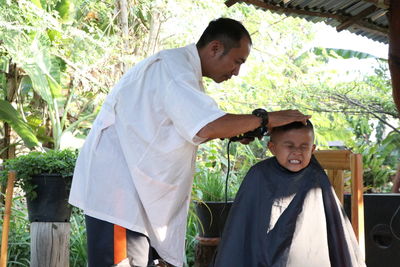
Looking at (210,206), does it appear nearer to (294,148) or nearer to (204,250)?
(204,250)

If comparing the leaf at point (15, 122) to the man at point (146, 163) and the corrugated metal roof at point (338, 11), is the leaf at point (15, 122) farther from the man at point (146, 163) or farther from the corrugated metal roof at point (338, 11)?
the man at point (146, 163)

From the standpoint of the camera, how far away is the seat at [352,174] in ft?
8.46

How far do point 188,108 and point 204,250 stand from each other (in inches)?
64.7

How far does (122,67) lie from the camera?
7.94m

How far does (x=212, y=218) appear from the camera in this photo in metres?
3.43

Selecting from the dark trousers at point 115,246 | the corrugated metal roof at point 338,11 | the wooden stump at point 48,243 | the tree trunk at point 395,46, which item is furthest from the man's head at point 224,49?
the wooden stump at point 48,243

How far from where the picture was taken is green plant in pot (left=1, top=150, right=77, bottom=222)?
3377 mm

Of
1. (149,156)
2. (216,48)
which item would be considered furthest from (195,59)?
(149,156)

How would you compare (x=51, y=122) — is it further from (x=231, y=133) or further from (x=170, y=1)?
(x=231, y=133)

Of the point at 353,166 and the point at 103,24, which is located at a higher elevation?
the point at 103,24

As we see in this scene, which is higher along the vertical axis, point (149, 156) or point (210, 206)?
point (149, 156)

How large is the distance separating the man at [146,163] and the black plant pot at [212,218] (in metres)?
1.20

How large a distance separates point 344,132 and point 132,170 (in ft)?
26.6

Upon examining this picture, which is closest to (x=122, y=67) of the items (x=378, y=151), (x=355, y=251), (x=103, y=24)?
(x=103, y=24)
